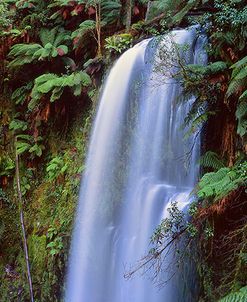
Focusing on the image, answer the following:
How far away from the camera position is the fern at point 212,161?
5.07 metres

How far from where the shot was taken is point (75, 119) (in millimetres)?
8875

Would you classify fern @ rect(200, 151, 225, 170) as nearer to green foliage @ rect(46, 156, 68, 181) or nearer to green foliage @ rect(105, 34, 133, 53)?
green foliage @ rect(105, 34, 133, 53)

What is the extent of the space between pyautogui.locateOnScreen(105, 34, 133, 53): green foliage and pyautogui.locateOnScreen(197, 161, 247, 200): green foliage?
427 cm

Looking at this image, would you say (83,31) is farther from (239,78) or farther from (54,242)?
(239,78)

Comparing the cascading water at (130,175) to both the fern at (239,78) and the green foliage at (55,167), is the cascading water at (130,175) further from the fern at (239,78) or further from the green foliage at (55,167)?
the fern at (239,78)

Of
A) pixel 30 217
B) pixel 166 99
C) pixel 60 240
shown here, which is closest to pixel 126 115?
pixel 166 99

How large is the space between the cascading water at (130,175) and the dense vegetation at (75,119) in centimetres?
34

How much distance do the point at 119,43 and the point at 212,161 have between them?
13.2 ft

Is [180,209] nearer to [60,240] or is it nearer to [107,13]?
[60,240]

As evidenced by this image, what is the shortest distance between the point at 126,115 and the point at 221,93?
8.15 ft

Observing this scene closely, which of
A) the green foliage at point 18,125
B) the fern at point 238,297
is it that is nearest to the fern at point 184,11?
the green foliage at point 18,125

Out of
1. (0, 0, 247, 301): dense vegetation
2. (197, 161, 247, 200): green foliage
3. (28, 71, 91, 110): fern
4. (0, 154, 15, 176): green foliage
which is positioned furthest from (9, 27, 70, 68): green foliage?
(197, 161, 247, 200): green foliage

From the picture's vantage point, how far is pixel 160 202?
5.94 meters

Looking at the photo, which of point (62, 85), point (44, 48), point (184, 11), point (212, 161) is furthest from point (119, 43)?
point (212, 161)
